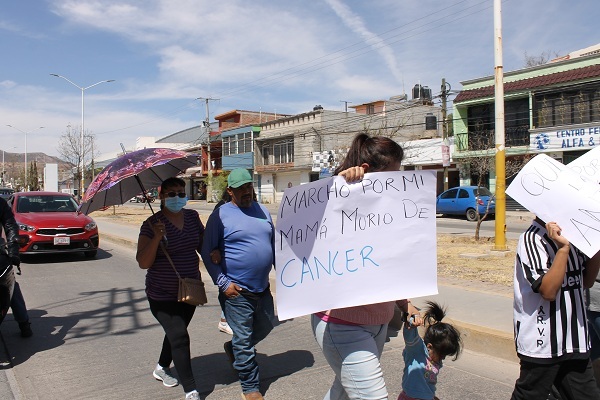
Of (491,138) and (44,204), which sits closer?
(44,204)

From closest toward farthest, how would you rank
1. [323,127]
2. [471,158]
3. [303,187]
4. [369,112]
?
1. [303,187]
2. [471,158]
3. [323,127]
4. [369,112]

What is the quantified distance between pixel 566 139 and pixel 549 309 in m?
26.4

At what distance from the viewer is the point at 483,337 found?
5.22m

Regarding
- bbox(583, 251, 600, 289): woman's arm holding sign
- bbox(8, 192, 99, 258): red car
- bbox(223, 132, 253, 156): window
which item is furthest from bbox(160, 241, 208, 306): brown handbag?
bbox(223, 132, 253, 156): window

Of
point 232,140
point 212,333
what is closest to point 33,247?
point 212,333

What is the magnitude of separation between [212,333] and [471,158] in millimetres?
23770

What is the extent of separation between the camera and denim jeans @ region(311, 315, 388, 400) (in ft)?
8.29

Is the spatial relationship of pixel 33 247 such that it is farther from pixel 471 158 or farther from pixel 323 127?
pixel 323 127

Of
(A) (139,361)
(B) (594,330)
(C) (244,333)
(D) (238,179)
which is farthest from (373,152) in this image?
(A) (139,361)

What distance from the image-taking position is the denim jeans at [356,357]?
2.53 metres

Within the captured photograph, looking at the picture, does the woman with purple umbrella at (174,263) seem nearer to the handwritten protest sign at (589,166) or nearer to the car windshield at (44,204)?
the handwritten protest sign at (589,166)

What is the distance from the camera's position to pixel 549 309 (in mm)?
2627

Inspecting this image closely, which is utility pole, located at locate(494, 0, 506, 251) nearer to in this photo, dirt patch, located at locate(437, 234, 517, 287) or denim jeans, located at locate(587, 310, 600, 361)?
dirt patch, located at locate(437, 234, 517, 287)

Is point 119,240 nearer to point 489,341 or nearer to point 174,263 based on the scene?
point 174,263
